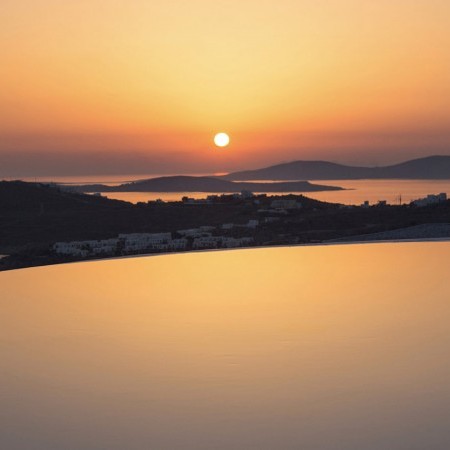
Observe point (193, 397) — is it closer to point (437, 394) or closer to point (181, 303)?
point (437, 394)

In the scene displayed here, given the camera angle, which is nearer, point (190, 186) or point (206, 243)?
point (206, 243)

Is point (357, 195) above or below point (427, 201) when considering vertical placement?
above

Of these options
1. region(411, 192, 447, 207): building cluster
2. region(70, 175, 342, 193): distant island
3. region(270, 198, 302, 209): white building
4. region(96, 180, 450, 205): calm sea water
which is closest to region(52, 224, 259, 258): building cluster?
region(411, 192, 447, 207): building cluster

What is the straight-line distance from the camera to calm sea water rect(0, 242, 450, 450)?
3.79 meters

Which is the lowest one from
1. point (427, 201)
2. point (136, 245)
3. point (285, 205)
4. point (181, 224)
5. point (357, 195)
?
point (136, 245)

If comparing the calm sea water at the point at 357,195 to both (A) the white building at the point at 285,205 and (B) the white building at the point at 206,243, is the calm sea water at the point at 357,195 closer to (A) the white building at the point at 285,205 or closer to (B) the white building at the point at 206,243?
(A) the white building at the point at 285,205

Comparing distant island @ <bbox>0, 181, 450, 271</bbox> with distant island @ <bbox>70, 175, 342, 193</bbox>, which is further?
distant island @ <bbox>70, 175, 342, 193</bbox>

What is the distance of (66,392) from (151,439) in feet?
3.25

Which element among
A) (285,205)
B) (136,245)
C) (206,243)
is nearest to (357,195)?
(285,205)

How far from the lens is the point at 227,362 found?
5.08 m

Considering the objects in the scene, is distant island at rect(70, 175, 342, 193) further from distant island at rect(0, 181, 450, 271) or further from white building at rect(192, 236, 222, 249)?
white building at rect(192, 236, 222, 249)

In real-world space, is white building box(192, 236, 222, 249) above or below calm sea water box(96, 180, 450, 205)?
below

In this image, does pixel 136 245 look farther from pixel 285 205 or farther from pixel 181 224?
pixel 285 205

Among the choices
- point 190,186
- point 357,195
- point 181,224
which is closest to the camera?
point 181,224
